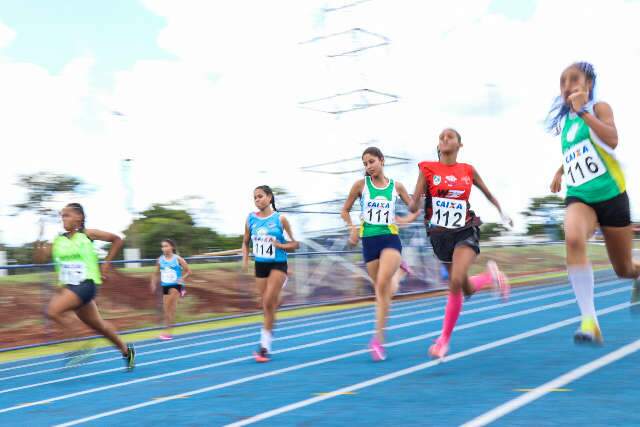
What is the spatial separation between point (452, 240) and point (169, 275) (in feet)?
26.6

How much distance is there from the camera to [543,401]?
207 inches

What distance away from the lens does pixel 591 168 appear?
5645 millimetres

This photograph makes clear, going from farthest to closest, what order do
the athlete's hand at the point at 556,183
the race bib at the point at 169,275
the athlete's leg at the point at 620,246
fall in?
the race bib at the point at 169,275, the athlete's hand at the point at 556,183, the athlete's leg at the point at 620,246

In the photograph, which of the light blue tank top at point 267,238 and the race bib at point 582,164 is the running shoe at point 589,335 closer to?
the race bib at point 582,164

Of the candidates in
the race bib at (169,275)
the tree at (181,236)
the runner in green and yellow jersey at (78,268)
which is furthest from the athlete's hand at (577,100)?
the tree at (181,236)

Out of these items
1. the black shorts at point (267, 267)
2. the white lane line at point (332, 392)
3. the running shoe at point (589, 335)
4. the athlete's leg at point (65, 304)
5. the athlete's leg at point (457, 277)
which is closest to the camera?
the running shoe at point (589, 335)

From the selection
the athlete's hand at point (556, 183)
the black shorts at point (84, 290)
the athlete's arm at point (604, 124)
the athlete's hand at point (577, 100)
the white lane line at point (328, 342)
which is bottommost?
the white lane line at point (328, 342)

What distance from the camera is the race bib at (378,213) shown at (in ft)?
27.0

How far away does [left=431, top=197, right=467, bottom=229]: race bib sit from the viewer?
7.20m

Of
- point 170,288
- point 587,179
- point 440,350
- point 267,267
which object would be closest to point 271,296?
point 267,267

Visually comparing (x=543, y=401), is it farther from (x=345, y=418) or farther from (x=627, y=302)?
(x=627, y=302)

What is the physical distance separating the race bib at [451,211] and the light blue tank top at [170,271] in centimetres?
805

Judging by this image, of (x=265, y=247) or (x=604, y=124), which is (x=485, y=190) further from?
(x=265, y=247)

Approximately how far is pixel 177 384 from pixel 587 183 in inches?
159
